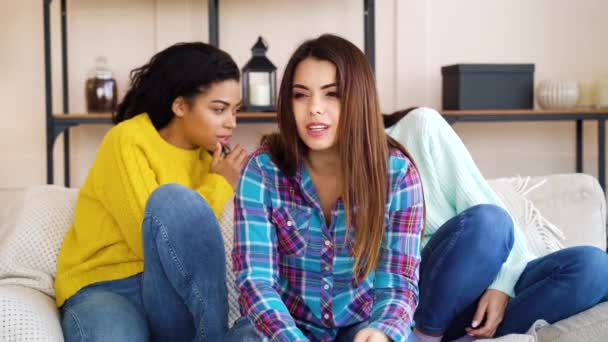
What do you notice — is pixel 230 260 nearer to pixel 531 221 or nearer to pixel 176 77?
pixel 176 77

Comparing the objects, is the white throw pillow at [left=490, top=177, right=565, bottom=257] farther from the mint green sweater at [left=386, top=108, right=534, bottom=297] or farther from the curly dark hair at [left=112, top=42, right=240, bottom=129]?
the curly dark hair at [left=112, top=42, right=240, bottom=129]

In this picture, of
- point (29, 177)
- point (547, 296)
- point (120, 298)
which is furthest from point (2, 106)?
point (547, 296)

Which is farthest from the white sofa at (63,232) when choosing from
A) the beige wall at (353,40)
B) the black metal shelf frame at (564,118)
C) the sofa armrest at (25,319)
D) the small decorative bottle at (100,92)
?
the beige wall at (353,40)

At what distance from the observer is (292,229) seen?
4.34 feet

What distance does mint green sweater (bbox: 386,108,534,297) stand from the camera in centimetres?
151

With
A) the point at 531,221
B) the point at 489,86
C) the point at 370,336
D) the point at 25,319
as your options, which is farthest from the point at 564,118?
the point at 25,319

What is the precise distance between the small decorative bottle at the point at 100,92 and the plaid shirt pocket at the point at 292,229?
1.57 metres

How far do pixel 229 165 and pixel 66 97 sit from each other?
1.38 metres

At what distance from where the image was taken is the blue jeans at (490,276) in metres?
1.38

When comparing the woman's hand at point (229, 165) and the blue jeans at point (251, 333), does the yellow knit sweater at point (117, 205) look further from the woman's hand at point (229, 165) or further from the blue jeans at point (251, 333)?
the blue jeans at point (251, 333)

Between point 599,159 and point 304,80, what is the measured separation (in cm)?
202

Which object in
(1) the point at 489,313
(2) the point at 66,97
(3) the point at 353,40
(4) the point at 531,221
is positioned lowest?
(1) the point at 489,313

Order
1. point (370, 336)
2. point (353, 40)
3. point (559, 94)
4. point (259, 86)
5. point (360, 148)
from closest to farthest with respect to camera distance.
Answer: point (370, 336) → point (360, 148) → point (259, 86) → point (559, 94) → point (353, 40)

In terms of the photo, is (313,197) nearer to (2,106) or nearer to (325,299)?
A: (325,299)
